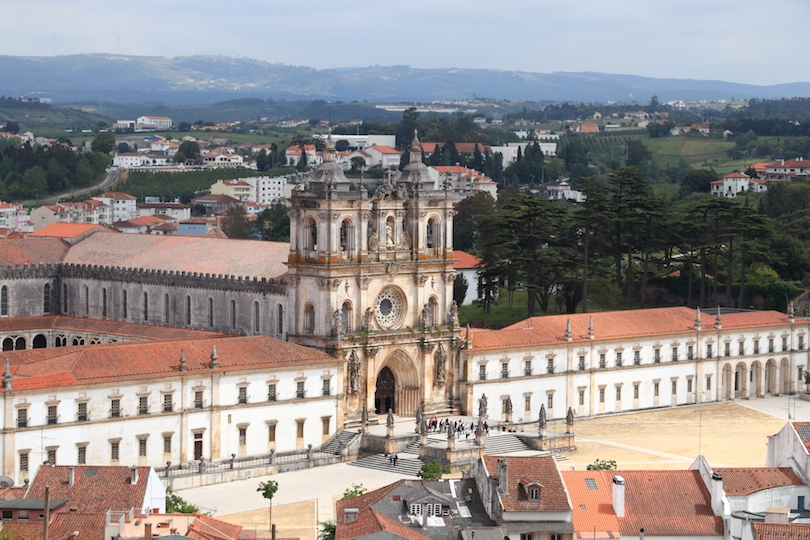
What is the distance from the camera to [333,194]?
9019 cm

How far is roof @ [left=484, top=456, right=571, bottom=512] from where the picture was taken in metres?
60.3

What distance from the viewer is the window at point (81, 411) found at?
257ft


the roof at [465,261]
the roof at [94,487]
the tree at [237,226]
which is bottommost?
the tree at [237,226]

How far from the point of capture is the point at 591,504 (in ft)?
202

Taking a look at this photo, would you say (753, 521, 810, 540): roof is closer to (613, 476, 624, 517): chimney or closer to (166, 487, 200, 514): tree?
(613, 476, 624, 517): chimney

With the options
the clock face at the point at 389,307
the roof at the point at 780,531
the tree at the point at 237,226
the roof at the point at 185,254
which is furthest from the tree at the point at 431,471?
the tree at the point at 237,226

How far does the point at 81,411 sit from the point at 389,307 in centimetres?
2143

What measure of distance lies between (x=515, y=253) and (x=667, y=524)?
63336 mm

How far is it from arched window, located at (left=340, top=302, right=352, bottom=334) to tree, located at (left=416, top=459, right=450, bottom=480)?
484 inches

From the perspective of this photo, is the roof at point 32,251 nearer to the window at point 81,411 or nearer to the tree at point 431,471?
the window at point 81,411

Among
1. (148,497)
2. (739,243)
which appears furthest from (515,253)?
(148,497)

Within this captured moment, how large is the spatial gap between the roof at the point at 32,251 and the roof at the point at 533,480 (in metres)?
52.2

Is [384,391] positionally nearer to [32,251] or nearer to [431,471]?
[431,471]

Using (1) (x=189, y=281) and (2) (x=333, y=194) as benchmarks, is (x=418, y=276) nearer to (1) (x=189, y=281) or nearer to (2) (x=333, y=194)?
(2) (x=333, y=194)
